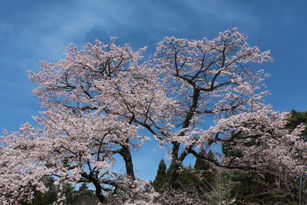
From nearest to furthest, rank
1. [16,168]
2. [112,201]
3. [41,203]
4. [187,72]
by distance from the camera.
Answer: [16,168]
[112,201]
[187,72]
[41,203]

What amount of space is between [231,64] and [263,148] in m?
4.85

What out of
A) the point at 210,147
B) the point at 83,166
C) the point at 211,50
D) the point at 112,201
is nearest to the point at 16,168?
the point at 83,166

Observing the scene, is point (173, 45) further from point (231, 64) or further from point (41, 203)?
point (41, 203)

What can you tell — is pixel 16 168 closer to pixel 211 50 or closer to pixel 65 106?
pixel 65 106

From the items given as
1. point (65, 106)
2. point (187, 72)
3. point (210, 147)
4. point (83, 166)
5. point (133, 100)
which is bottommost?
point (83, 166)

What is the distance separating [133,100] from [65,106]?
4.89 metres

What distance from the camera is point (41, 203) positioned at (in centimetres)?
1916

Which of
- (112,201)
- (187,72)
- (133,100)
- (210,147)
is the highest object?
(187,72)

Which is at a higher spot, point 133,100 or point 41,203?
point 133,100

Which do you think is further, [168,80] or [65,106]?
[168,80]

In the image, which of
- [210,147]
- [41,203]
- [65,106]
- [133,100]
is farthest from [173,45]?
[41,203]

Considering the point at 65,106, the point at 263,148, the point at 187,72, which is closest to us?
the point at 263,148

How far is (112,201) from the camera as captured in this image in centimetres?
905

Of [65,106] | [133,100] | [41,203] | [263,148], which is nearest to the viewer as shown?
[133,100]
